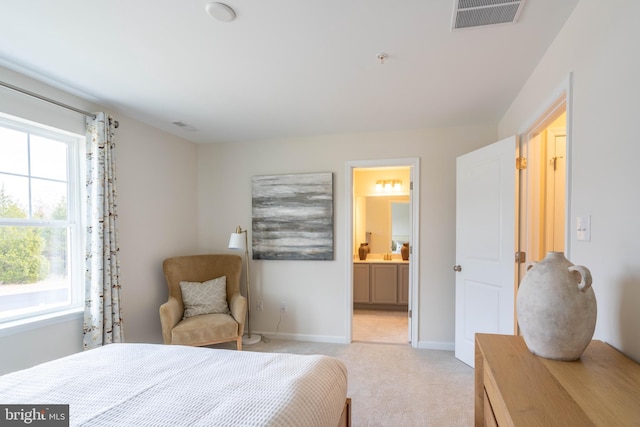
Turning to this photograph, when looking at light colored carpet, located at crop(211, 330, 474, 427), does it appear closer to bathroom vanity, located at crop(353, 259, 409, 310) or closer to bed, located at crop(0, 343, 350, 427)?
bed, located at crop(0, 343, 350, 427)

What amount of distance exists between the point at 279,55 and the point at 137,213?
2153mm

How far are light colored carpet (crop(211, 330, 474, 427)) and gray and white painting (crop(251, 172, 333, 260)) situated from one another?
3.34 ft

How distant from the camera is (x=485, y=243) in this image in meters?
2.78

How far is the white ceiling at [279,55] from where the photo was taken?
61.1 inches

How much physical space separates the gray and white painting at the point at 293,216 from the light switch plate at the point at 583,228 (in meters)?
2.42

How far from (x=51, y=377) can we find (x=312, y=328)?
8.57ft

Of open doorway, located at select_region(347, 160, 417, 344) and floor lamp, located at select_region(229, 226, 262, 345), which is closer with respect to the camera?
floor lamp, located at select_region(229, 226, 262, 345)

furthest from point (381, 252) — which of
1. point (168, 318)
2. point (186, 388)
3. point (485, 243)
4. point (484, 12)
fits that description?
point (186, 388)

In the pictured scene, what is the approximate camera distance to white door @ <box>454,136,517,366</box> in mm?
2523

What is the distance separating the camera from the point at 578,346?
1008mm

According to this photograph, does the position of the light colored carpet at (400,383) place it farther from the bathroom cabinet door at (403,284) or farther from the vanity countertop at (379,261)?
the vanity countertop at (379,261)

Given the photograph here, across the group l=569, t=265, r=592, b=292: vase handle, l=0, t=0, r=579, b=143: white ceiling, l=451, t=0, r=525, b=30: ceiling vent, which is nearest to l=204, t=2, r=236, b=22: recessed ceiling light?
l=0, t=0, r=579, b=143: white ceiling

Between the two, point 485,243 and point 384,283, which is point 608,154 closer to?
point 485,243

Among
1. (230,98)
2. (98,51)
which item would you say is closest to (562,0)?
→ (230,98)
